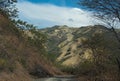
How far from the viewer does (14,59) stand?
5038cm

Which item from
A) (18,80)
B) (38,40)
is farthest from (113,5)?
(38,40)

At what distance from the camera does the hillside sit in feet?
135

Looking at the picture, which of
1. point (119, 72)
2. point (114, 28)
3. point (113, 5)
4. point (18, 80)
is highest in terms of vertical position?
point (113, 5)

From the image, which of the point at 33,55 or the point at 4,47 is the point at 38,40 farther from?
the point at 4,47

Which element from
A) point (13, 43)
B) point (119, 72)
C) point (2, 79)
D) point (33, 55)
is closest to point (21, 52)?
point (13, 43)

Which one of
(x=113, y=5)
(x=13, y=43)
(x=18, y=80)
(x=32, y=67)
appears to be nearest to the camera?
(x=113, y=5)

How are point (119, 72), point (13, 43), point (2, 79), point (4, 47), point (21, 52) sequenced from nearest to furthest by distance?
1. point (119, 72)
2. point (2, 79)
3. point (4, 47)
4. point (13, 43)
5. point (21, 52)

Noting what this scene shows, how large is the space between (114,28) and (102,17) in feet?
4.21

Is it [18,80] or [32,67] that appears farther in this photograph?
[32,67]

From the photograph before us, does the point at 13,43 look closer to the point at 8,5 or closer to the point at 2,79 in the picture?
the point at 8,5

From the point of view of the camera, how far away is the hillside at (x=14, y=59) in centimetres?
4110

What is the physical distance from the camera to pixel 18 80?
40.8 meters

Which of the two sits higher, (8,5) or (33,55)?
(8,5)

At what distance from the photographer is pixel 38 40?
9019cm
